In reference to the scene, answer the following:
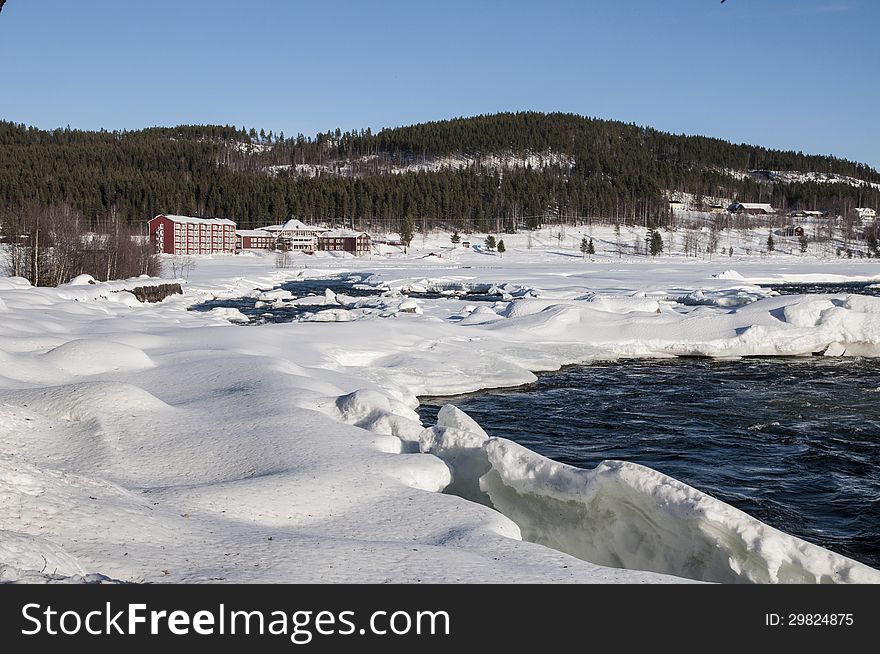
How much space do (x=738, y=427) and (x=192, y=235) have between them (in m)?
97.8

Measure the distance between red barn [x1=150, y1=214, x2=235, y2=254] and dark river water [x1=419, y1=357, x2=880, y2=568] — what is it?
89.1 metres

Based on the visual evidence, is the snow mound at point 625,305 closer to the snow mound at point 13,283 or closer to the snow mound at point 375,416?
the snow mound at point 375,416

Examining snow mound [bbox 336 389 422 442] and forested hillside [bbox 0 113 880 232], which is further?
forested hillside [bbox 0 113 880 232]

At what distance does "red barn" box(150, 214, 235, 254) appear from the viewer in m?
101

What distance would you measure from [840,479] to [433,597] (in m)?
8.32

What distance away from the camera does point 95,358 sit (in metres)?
14.9

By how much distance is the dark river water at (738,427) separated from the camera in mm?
10117

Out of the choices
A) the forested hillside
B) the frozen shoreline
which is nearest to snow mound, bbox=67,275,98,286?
the frozen shoreline

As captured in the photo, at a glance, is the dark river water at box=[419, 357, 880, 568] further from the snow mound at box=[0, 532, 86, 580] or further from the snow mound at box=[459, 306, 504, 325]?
A: the snow mound at box=[0, 532, 86, 580]

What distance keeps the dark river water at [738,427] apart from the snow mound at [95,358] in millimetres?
5898

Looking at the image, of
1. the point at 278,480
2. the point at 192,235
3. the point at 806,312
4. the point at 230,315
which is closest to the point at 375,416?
the point at 278,480

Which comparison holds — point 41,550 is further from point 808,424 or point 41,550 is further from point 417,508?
point 808,424

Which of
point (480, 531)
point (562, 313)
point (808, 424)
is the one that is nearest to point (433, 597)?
point (480, 531)

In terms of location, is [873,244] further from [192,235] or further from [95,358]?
[95,358]
